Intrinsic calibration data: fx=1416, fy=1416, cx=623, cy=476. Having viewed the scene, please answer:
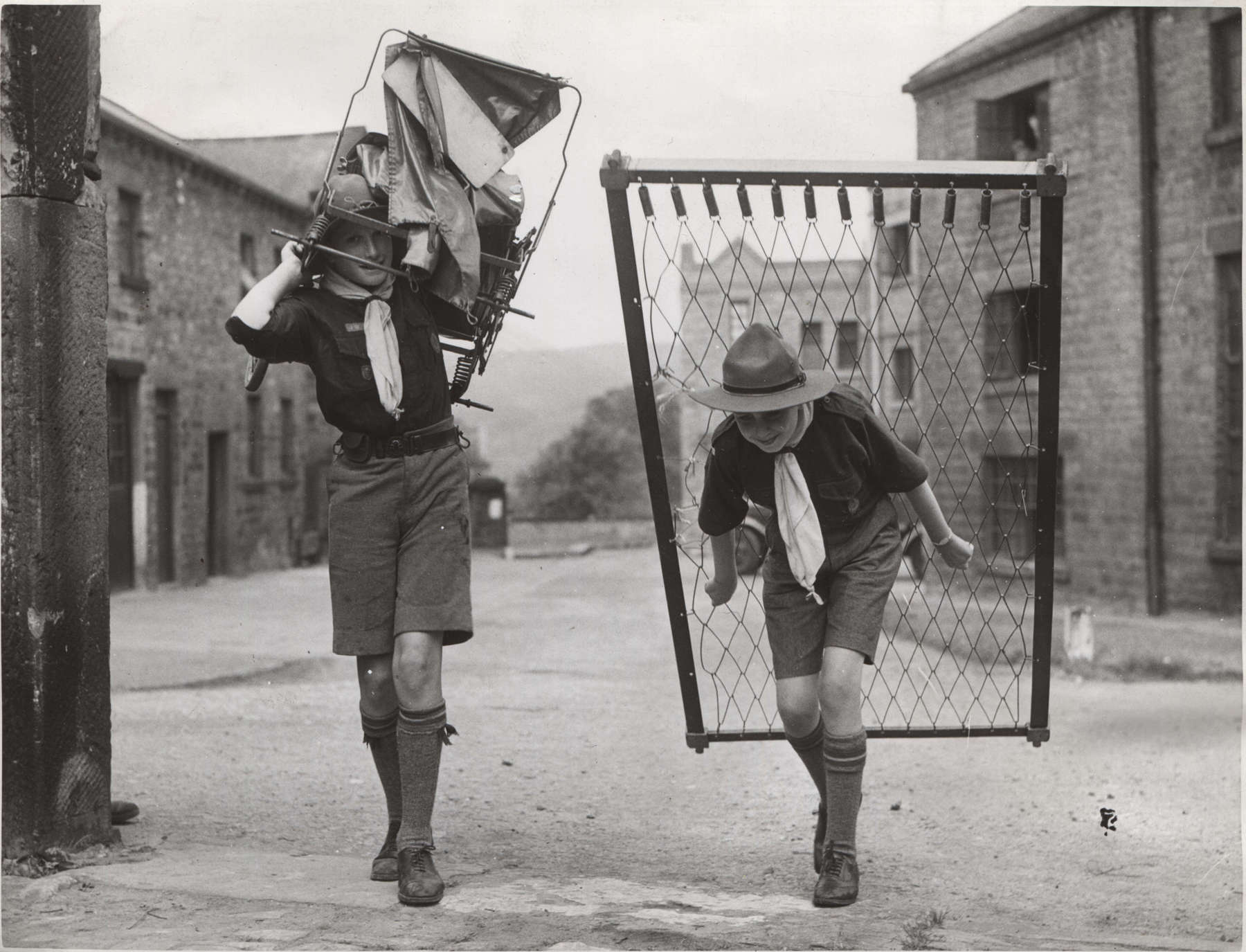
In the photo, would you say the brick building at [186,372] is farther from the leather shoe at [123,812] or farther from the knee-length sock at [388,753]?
the knee-length sock at [388,753]

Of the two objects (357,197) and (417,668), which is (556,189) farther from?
(417,668)

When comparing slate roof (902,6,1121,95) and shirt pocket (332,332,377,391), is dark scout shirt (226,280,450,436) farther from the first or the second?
slate roof (902,6,1121,95)

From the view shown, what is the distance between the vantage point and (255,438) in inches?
891

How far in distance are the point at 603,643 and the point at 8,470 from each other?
7.71 meters

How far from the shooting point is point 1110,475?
15758 millimetres

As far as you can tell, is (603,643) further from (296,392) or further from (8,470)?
(296,392)

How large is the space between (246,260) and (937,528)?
61.1ft

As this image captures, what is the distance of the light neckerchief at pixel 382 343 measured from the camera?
3.64 metres

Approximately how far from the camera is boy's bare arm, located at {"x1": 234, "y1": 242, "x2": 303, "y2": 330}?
3.53 m

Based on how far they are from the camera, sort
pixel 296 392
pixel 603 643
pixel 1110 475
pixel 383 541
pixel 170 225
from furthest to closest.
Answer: pixel 296 392 → pixel 170 225 → pixel 1110 475 → pixel 603 643 → pixel 383 541

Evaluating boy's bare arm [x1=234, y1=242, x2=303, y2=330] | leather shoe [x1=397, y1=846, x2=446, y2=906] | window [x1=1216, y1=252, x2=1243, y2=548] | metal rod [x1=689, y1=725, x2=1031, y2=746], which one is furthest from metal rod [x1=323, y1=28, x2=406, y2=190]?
window [x1=1216, y1=252, x2=1243, y2=548]

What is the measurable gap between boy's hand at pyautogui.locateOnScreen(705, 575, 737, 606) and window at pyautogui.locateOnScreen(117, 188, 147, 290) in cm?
1492

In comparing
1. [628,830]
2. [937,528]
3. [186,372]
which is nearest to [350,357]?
[937,528]

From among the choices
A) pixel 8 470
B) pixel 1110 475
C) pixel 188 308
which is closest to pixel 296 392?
pixel 188 308
